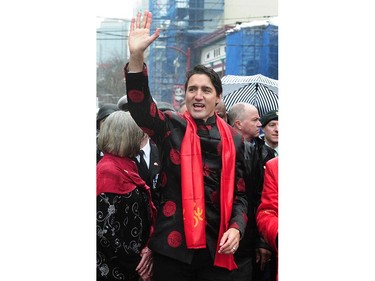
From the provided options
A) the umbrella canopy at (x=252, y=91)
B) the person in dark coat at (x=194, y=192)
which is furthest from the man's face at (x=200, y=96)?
the umbrella canopy at (x=252, y=91)

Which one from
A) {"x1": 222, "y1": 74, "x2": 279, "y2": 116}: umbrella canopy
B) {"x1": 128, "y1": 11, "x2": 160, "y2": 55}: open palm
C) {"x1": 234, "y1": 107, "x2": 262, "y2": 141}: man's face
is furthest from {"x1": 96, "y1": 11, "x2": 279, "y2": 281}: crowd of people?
{"x1": 222, "y1": 74, "x2": 279, "y2": 116}: umbrella canopy

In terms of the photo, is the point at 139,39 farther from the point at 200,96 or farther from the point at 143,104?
the point at 200,96

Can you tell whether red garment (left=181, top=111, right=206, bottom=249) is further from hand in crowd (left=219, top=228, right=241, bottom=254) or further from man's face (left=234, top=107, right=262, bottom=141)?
man's face (left=234, top=107, right=262, bottom=141)

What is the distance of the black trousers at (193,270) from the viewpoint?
6.98 feet

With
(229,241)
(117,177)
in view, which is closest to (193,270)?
(229,241)

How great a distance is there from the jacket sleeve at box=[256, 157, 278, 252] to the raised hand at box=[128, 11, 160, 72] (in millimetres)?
588

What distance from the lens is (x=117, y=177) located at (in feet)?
7.64

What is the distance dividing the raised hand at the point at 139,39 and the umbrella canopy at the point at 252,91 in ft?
5.97

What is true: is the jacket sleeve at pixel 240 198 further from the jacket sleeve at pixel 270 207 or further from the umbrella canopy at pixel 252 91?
the umbrella canopy at pixel 252 91

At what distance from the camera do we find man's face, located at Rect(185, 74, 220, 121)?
2246 mm

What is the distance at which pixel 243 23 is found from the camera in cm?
434
